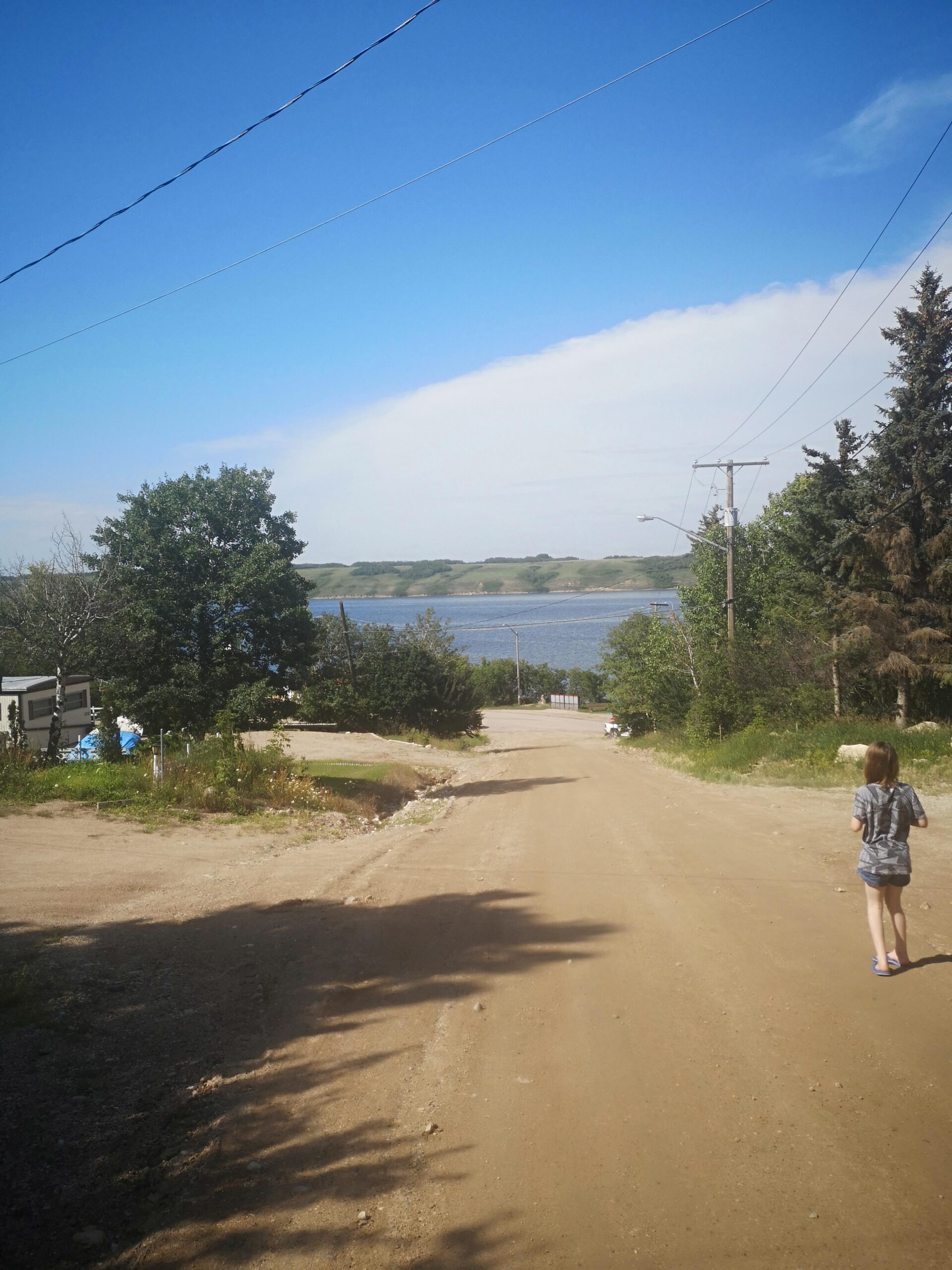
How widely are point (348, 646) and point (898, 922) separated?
45.3 metres

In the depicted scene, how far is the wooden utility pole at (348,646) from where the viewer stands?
48.9 metres

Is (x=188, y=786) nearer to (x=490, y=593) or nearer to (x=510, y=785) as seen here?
(x=510, y=785)

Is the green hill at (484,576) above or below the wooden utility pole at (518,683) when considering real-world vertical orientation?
above

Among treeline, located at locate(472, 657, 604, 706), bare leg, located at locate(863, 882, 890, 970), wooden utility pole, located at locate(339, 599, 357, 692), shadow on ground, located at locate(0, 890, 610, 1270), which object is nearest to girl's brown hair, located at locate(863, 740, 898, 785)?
bare leg, located at locate(863, 882, 890, 970)

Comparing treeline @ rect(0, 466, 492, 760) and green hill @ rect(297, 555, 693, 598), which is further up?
green hill @ rect(297, 555, 693, 598)

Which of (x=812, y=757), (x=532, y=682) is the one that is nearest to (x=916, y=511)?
(x=812, y=757)

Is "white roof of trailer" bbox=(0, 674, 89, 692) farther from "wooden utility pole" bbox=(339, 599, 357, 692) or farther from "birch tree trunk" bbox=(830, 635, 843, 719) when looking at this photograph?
Answer: "birch tree trunk" bbox=(830, 635, 843, 719)

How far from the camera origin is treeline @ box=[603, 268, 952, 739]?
75.4 feet

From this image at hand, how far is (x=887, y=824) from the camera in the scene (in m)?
5.99

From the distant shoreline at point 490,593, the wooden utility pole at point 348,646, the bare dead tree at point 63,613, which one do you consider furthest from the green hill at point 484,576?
the bare dead tree at point 63,613

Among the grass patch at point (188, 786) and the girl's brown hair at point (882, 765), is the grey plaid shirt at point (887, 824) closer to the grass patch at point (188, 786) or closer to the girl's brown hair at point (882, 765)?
the girl's brown hair at point (882, 765)

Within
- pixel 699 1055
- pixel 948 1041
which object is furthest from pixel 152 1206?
pixel 948 1041

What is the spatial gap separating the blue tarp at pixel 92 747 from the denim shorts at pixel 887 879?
14692 millimetres

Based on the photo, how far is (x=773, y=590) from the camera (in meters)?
36.8
